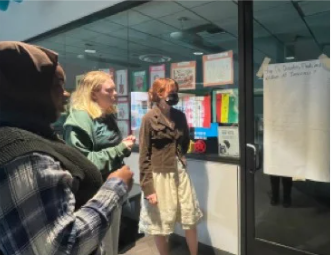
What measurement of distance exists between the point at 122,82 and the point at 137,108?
353mm

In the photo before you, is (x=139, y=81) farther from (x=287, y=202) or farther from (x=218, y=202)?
(x=287, y=202)

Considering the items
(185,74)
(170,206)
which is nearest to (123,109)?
(185,74)

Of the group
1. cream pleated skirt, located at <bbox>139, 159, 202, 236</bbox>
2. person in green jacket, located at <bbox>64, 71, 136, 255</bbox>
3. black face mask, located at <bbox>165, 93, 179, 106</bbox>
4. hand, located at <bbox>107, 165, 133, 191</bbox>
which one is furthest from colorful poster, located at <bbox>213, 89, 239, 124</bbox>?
hand, located at <bbox>107, 165, 133, 191</bbox>

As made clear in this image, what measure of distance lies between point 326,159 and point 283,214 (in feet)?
1.87

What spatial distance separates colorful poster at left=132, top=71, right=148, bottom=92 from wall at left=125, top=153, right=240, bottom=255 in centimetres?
92

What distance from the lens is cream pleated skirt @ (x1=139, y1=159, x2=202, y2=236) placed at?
1936 mm

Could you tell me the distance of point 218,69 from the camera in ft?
7.39

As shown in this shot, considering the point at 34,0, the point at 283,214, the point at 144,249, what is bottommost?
the point at 144,249

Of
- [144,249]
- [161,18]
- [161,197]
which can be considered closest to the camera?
[161,197]

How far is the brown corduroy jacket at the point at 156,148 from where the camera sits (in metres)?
1.93

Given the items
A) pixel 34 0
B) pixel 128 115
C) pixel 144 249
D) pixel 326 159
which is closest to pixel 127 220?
pixel 144 249

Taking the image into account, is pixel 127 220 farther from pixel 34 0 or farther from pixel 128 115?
pixel 34 0

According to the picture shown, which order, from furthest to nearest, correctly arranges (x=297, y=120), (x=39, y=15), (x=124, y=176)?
1. (x=39, y=15)
2. (x=297, y=120)
3. (x=124, y=176)

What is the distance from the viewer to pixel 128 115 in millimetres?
→ 3000
